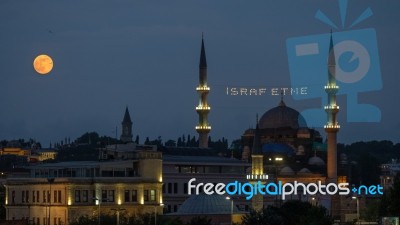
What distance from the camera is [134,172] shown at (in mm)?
107250

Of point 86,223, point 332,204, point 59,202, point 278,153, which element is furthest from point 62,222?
point 278,153

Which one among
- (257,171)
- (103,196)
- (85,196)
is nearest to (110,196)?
(103,196)

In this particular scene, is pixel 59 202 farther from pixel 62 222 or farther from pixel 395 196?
pixel 395 196

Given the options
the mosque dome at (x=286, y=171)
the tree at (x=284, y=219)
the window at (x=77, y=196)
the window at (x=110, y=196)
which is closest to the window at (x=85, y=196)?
the window at (x=77, y=196)

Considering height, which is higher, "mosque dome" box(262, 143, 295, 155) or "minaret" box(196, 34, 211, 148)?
"minaret" box(196, 34, 211, 148)

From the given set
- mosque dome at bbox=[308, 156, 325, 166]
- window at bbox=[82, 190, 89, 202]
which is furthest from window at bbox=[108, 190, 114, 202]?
mosque dome at bbox=[308, 156, 325, 166]

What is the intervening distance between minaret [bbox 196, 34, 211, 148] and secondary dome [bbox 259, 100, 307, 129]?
2721 centimetres

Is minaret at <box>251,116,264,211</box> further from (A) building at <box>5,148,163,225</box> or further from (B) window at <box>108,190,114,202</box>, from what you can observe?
(B) window at <box>108,190,114,202</box>

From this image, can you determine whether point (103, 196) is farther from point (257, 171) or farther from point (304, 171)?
point (304, 171)

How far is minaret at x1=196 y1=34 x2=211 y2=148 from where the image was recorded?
143m

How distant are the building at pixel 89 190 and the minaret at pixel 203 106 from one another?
104 ft

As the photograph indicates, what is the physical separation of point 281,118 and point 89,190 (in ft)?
234

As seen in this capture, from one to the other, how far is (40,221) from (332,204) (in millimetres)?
49319

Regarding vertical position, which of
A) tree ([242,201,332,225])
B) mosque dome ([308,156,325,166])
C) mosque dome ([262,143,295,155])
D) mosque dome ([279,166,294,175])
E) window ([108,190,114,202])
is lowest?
tree ([242,201,332,225])
